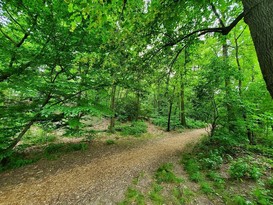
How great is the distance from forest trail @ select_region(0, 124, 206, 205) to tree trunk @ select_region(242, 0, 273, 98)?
3813 millimetres

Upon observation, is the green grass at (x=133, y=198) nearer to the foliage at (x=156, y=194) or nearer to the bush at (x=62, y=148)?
the foliage at (x=156, y=194)

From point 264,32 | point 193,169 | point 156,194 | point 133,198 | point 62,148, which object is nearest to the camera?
point 264,32

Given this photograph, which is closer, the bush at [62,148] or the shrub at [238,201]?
the shrub at [238,201]

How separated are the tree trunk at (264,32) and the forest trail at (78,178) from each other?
381 centimetres

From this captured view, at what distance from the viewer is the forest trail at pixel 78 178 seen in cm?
350

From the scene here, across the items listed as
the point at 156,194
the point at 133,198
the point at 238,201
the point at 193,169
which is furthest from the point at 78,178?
the point at 238,201

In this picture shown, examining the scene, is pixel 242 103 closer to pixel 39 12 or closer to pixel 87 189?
pixel 87 189

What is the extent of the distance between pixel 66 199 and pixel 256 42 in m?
4.75

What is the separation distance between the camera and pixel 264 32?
173cm

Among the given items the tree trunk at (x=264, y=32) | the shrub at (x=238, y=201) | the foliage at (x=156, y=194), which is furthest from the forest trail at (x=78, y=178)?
the tree trunk at (x=264, y=32)

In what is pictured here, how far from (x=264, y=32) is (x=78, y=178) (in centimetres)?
530

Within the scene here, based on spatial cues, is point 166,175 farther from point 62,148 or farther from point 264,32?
point 62,148

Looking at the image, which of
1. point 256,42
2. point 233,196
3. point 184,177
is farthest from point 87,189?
point 256,42

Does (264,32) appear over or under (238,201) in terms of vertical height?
over
